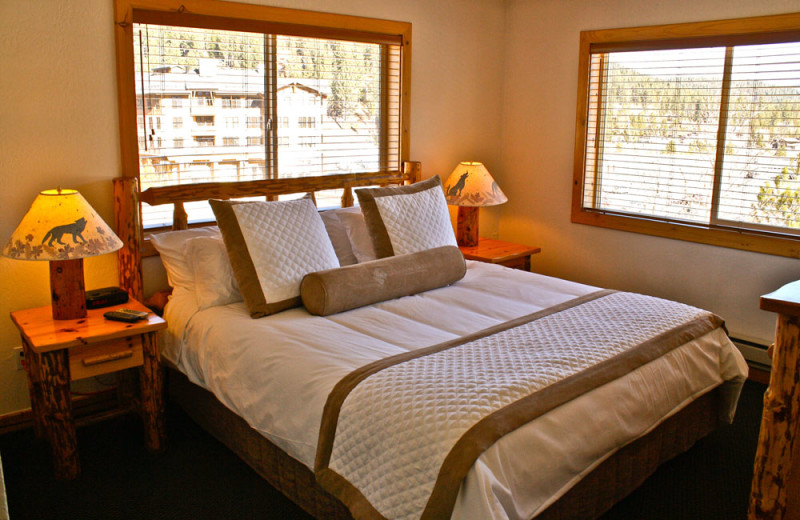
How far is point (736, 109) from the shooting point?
3.64 m

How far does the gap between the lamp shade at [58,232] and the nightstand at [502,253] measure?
2.14m

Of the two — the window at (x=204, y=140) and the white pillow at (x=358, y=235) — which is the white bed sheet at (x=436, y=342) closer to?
the white pillow at (x=358, y=235)

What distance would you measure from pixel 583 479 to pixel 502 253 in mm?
2143

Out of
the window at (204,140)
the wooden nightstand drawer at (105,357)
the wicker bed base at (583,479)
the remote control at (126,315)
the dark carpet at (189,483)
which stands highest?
the window at (204,140)

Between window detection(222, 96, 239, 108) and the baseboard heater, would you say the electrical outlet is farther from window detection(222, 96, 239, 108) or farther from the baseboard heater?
the baseboard heater

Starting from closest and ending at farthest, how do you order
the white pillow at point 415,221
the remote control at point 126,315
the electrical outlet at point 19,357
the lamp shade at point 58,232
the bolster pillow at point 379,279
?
the lamp shade at point 58,232 → the remote control at point 126,315 → the bolster pillow at point 379,279 → the electrical outlet at point 19,357 → the white pillow at point 415,221

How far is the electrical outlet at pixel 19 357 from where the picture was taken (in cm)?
296

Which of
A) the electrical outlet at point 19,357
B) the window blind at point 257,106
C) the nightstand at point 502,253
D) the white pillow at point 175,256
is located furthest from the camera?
the nightstand at point 502,253

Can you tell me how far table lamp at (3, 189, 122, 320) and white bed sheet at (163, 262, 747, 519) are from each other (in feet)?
1.44

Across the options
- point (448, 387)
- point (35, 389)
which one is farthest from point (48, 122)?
point (448, 387)

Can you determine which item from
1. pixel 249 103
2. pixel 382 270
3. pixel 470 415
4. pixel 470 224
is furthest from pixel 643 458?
pixel 249 103

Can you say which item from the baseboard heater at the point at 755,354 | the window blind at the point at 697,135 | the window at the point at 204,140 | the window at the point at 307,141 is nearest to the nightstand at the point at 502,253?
the window blind at the point at 697,135

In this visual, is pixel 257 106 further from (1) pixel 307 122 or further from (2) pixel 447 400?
(2) pixel 447 400

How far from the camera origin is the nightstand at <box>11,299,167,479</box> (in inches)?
101
